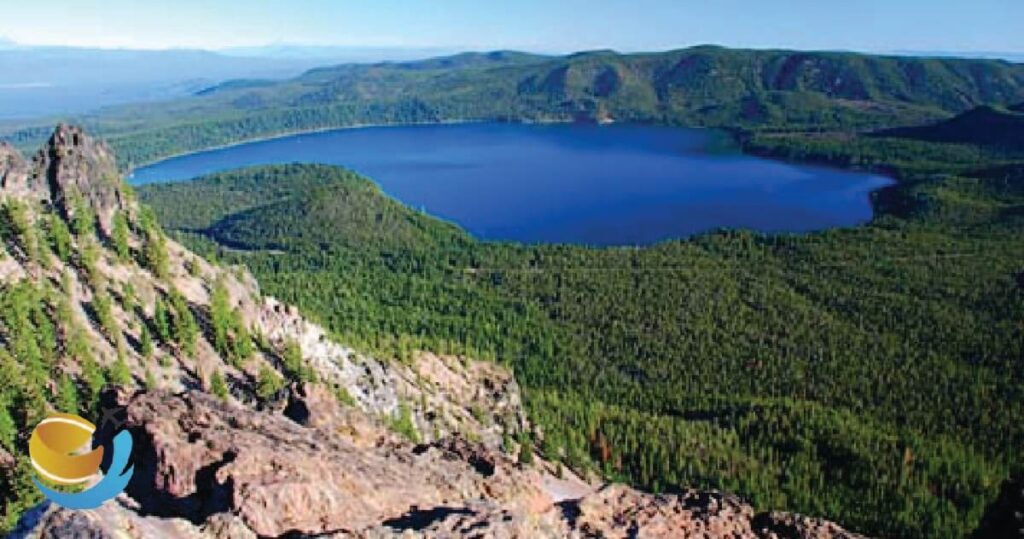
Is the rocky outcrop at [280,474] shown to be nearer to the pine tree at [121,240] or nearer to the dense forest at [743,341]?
the dense forest at [743,341]

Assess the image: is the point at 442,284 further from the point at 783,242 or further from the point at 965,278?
the point at 965,278

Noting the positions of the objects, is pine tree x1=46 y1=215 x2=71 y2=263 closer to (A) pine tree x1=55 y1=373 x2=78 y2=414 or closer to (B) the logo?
(A) pine tree x1=55 y1=373 x2=78 y2=414

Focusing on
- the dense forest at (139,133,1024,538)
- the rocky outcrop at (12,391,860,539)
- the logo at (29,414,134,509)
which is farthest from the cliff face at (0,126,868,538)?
the dense forest at (139,133,1024,538)

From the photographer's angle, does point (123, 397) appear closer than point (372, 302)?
Yes

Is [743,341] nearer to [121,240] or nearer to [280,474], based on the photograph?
[121,240]

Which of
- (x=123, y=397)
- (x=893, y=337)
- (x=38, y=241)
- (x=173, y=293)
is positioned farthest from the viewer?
(x=893, y=337)

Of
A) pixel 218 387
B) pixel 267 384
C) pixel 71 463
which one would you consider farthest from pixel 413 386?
pixel 71 463

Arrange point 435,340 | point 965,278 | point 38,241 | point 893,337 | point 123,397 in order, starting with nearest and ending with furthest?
point 123,397 < point 38,241 < point 435,340 < point 893,337 < point 965,278

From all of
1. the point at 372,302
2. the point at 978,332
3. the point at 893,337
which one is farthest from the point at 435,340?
the point at 978,332
